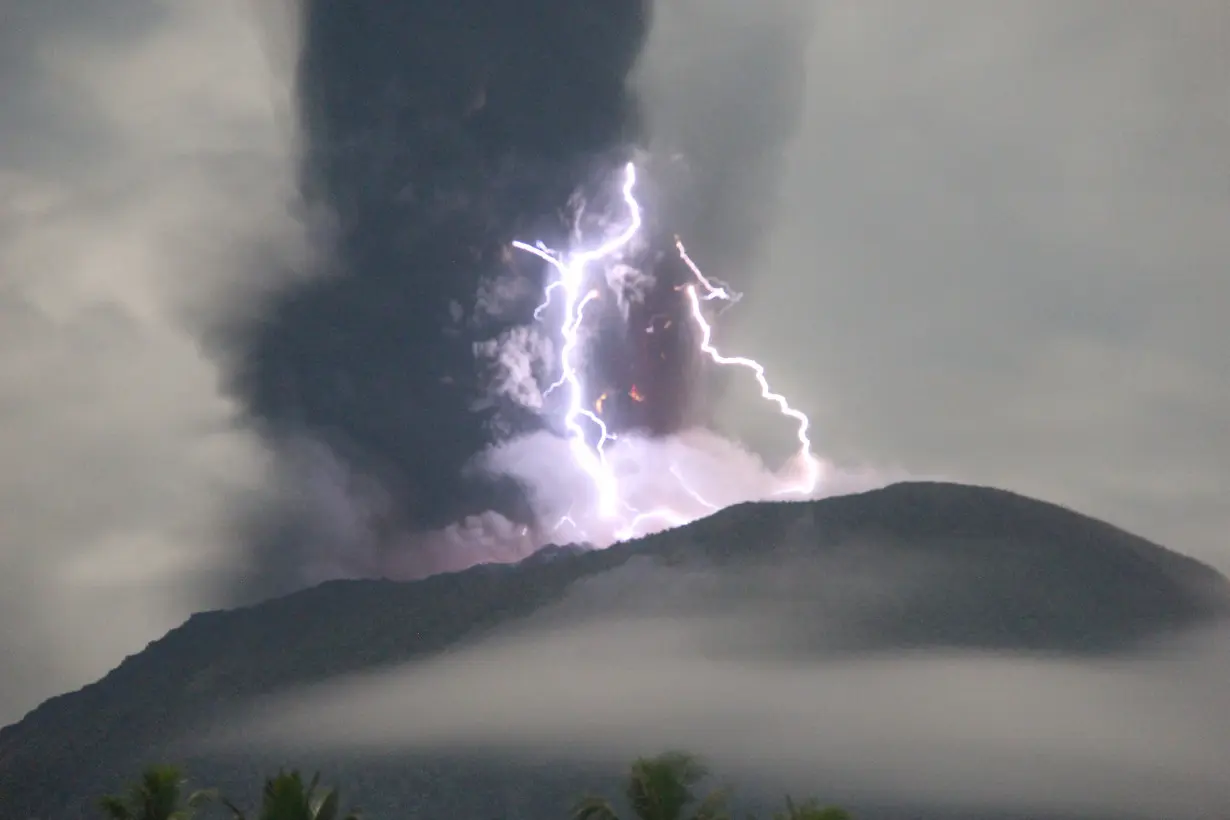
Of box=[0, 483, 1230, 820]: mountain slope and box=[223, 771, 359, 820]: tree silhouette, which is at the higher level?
box=[0, 483, 1230, 820]: mountain slope

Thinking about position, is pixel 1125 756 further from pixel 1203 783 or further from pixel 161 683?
pixel 161 683

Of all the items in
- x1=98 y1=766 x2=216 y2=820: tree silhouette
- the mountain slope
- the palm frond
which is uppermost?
the mountain slope

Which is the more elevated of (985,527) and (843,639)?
(985,527)

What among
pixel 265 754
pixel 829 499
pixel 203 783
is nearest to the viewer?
pixel 203 783

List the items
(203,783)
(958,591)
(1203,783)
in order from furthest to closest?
1. (958,591)
2. (203,783)
3. (1203,783)

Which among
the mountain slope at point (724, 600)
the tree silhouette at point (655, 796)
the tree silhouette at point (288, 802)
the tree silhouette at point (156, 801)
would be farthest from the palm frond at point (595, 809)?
the mountain slope at point (724, 600)

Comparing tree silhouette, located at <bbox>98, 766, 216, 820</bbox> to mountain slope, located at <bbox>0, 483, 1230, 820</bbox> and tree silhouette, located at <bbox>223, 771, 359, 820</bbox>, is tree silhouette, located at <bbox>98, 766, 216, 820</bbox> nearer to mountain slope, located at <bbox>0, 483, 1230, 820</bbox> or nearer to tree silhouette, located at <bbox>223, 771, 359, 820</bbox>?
tree silhouette, located at <bbox>223, 771, 359, 820</bbox>

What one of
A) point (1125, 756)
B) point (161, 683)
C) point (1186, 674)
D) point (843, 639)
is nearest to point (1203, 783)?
point (1125, 756)

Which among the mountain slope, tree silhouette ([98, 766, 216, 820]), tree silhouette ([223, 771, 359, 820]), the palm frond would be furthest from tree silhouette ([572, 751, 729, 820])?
the mountain slope

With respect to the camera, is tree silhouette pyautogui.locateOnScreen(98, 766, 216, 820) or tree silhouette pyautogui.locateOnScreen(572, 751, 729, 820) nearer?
tree silhouette pyautogui.locateOnScreen(572, 751, 729, 820)
